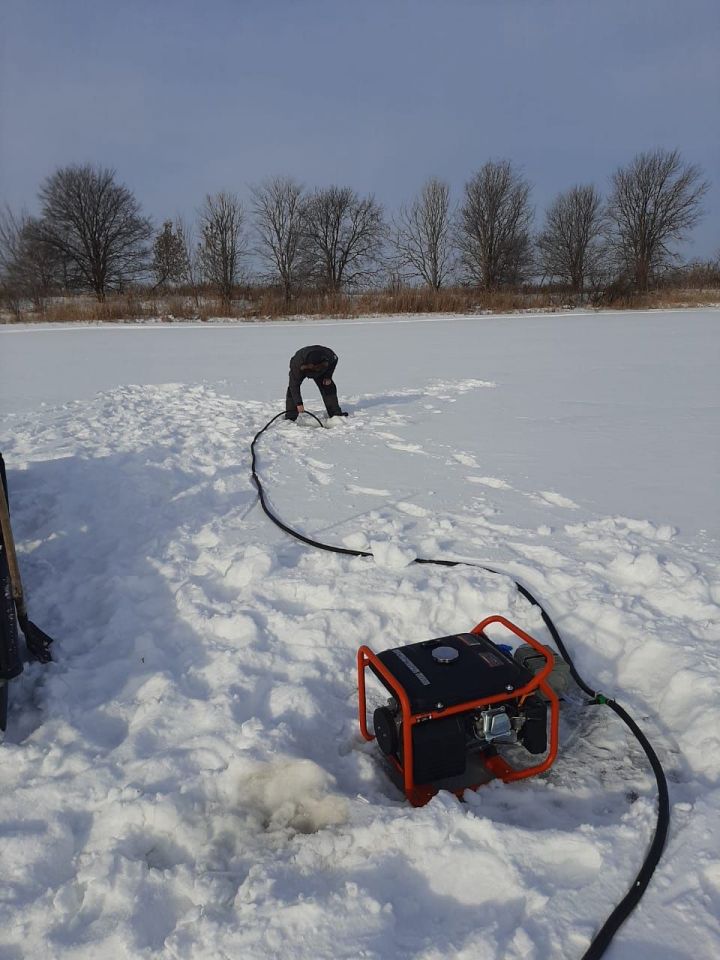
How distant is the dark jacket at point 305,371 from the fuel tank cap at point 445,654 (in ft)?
14.1

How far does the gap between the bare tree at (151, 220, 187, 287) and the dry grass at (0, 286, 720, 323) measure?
3.10 metres

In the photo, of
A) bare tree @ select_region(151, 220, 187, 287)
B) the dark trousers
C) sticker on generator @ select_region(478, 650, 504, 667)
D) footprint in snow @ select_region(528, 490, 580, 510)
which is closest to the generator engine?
sticker on generator @ select_region(478, 650, 504, 667)

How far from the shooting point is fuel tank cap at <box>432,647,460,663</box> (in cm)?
213

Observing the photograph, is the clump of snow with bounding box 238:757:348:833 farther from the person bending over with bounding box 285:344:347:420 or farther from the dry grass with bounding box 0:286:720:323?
the dry grass with bounding box 0:286:720:323

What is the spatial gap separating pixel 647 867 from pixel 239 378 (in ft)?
27.6

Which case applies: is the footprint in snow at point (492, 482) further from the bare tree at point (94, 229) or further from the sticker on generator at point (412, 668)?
the bare tree at point (94, 229)

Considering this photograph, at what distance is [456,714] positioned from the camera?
2.01 meters

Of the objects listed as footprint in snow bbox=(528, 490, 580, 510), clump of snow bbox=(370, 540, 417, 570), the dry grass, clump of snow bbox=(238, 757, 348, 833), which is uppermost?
the dry grass

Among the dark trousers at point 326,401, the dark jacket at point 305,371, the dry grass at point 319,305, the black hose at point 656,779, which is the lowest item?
the black hose at point 656,779

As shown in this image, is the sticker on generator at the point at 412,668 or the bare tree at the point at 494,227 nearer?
the sticker on generator at the point at 412,668

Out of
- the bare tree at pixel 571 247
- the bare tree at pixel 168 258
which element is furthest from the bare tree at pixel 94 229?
the bare tree at pixel 571 247

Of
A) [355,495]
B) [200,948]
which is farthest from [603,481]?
[200,948]

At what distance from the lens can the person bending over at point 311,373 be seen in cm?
614

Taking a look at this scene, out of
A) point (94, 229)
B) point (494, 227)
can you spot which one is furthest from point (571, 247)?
point (94, 229)
